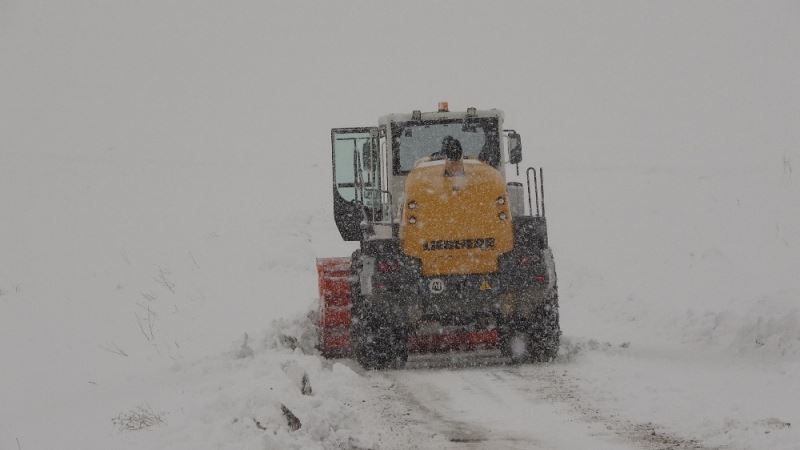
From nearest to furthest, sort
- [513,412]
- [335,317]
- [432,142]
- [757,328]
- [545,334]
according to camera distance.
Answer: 1. [513,412]
2. [757,328]
3. [545,334]
4. [335,317]
5. [432,142]

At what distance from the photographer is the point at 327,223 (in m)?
22.6

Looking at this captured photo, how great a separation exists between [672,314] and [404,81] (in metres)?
78.2

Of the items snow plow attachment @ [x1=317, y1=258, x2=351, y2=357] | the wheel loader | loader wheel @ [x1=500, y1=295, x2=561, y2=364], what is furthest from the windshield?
loader wheel @ [x1=500, y1=295, x2=561, y2=364]

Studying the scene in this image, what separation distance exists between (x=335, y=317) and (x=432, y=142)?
2.51 m

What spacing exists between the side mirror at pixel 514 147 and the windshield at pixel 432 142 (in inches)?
13.4

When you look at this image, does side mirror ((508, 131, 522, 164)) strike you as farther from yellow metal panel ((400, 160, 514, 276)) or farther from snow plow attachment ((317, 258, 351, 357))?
snow plow attachment ((317, 258, 351, 357))

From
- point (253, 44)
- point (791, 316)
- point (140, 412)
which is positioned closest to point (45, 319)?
point (140, 412)

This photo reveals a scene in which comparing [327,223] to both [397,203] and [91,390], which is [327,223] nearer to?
[397,203]

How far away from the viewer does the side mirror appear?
11.0 m

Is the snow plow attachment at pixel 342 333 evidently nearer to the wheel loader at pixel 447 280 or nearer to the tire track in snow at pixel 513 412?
the wheel loader at pixel 447 280

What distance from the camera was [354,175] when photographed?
11.8 m

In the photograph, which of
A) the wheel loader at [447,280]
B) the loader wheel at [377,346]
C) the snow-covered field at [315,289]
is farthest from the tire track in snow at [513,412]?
the wheel loader at [447,280]

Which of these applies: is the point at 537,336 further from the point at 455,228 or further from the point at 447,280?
the point at 455,228

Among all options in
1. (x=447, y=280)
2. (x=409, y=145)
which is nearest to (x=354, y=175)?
(x=409, y=145)
